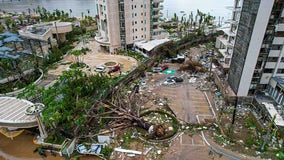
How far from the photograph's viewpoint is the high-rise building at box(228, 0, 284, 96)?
61.5ft

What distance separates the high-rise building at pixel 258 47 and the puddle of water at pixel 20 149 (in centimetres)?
1962

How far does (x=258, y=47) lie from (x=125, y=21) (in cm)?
2721

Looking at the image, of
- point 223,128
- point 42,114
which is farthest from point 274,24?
point 42,114

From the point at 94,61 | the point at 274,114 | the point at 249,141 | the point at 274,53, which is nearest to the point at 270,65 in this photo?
the point at 274,53

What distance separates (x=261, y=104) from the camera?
21.0 meters

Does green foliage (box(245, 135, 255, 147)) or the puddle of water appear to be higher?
green foliage (box(245, 135, 255, 147))

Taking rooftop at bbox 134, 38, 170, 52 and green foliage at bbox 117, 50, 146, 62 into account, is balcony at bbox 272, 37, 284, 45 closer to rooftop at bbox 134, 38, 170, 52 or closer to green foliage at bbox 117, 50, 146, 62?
rooftop at bbox 134, 38, 170, 52

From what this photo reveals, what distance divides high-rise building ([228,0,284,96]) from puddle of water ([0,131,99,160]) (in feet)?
64.4

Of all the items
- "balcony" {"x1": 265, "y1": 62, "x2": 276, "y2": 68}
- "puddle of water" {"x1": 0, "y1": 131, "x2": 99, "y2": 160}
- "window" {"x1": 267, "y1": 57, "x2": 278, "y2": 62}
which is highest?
"window" {"x1": 267, "y1": 57, "x2": 278, "y2": 62}

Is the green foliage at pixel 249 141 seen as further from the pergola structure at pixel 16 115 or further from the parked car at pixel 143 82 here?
the pergola structure at pixel 16 115

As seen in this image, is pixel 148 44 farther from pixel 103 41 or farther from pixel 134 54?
pixel 103 41

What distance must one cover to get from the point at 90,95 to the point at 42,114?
7403 millimetres

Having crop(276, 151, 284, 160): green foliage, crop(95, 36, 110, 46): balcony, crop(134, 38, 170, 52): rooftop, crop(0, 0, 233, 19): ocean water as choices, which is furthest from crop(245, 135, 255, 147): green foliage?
crop(0, 0, 233, 19): ocean water

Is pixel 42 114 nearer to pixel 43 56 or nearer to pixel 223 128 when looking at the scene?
pixel 223 128
